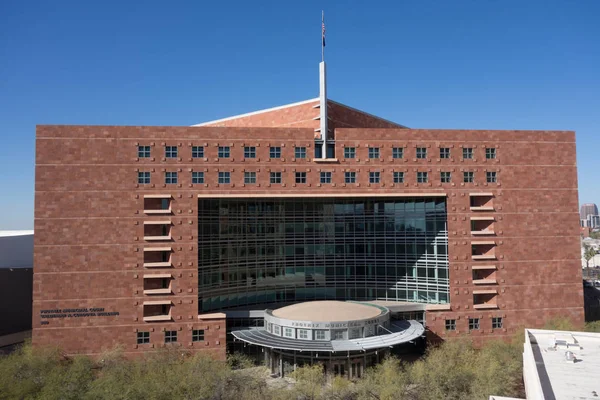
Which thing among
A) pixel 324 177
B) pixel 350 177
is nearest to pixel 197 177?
pixel 324 177

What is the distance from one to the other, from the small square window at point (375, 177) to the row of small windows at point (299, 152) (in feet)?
6.09

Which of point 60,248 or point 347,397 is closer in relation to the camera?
point 347,397

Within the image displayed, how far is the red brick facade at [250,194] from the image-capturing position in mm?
47812

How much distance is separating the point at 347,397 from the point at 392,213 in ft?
89.4

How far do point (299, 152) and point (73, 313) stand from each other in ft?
95.1

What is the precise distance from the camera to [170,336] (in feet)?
160

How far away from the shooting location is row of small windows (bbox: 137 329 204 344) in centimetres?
4822

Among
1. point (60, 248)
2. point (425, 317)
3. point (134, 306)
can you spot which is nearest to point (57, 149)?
point (60, 248)

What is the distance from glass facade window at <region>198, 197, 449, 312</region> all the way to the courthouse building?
18cm

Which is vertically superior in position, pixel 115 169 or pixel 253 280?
pixel 115 169

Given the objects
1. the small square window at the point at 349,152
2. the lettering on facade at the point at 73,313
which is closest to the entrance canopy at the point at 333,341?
the lettering on facade at the point at 73,313

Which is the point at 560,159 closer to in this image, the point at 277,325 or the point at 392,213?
the point at 392,213

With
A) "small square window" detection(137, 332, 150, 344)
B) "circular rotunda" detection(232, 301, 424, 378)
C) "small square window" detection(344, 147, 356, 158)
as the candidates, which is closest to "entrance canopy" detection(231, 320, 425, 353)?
"circular rotunda" detection(232, 301, 424, 378)

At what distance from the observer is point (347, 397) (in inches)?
1394
